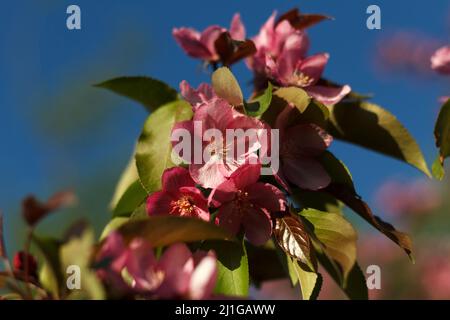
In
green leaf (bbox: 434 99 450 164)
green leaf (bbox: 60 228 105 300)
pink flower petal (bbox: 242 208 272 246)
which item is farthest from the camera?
green leaf (bbox: 434 99 450 164)

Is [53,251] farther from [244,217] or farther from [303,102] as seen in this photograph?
[303,102]

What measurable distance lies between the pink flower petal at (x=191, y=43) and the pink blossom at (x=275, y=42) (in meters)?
0.08

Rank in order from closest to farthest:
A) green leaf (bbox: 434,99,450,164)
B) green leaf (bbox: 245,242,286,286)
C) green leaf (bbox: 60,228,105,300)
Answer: green leaf (bbox: 60,228,105,300) < green leaf (bbox: 434,99,450,164) < green leaf (bbox: 245,242,286,286)

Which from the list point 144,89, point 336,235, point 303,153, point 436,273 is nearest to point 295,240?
point 336,235

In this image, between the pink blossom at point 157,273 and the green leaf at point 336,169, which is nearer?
the pink blossom at point 157,273

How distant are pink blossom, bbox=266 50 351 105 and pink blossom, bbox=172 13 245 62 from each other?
11 centimetres

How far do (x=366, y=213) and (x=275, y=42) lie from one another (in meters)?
0.36

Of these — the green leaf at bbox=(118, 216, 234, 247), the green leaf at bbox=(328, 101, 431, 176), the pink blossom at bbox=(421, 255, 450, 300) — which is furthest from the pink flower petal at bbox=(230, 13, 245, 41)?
the pink blossom at bbox=(421, 255, 450, 300)

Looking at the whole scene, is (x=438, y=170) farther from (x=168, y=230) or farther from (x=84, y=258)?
(x=84, y=258)

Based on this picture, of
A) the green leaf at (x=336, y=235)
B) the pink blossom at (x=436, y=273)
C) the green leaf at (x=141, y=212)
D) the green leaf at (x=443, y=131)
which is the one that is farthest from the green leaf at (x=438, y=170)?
the pink blossom at (x=436, y=273)

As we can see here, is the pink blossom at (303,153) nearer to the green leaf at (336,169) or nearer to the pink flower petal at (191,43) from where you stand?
the green leaf at (336,169)

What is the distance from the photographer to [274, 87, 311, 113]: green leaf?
3.10 feet

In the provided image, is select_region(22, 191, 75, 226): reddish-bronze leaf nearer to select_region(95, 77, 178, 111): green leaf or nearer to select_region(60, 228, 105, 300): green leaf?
select_region(60, 228, 105, 300): green leaf

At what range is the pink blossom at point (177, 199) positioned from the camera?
0.89m
